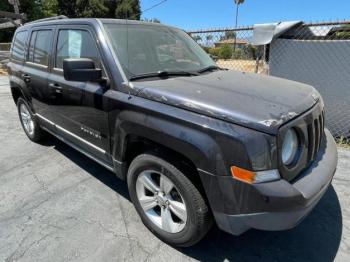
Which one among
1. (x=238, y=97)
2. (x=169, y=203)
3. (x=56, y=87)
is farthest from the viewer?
(x=56, y=87)

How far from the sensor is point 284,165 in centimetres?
197

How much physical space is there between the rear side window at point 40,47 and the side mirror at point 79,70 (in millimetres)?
1358

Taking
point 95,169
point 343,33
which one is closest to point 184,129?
point 95,169

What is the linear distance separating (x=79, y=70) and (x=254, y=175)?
67.2 inches

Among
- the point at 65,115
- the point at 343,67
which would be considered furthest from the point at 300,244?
the point at 343,67

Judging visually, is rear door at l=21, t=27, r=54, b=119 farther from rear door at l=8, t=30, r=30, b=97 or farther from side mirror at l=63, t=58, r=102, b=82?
side mirror at l=63, t=58, r=102, b=82

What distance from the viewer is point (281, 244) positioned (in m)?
2.59

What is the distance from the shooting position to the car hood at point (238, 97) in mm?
1932

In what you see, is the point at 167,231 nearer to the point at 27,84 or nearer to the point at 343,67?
the point at 27,84

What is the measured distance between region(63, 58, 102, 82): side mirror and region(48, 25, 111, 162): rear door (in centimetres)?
15

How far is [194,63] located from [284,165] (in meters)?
1.71

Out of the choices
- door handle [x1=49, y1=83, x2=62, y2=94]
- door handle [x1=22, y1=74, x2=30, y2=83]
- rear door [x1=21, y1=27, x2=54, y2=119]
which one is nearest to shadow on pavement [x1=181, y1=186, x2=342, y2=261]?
door handle [x1=49, y1=83, x2=62, y2=94]

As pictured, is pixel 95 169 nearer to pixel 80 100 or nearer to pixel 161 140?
pixel 80 100

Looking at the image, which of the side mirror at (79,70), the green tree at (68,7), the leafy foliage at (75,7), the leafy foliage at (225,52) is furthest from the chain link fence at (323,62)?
the green tree at (68,7)
